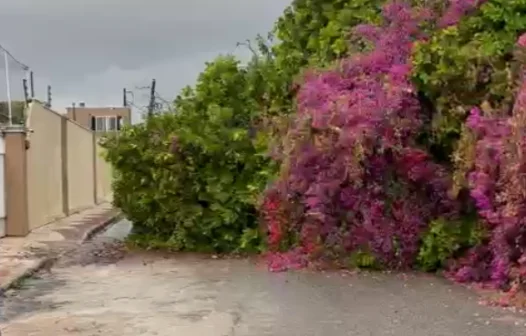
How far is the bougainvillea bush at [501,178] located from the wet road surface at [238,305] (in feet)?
2.49

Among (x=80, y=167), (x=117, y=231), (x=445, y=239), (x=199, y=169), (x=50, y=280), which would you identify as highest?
(x=199, y=169)

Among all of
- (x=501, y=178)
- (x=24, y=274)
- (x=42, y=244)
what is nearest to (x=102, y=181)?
(x=42, y=244)

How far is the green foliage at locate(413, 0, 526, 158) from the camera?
43.8ft

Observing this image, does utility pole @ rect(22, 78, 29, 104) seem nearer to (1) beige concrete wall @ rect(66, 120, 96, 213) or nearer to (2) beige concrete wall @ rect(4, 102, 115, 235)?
(2) beige concrete wall @ rect(4, 102, 115, 235)

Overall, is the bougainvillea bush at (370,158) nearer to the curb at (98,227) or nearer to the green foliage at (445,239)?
the green foliage at (445,239)

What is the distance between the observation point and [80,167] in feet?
106

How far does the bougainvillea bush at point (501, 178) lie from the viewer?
11.2 metres

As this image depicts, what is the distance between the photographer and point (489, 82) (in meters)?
13.3

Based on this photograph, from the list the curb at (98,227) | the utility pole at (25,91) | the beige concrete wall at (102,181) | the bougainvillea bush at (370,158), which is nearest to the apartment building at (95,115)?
the beige concrete wall at (102,181)

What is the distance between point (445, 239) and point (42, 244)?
31.3ft

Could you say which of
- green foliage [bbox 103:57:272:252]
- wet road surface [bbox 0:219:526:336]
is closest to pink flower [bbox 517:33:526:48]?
wet road surface [bbox 0:219:526:336]

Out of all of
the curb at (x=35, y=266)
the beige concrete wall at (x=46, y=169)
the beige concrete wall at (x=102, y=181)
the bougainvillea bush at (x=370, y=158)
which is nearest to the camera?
the curb at (x=35, y=266)

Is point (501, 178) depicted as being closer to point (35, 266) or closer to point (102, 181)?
point (35, 266)

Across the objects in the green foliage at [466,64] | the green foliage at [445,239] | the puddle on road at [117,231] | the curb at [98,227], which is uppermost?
the green foliage at [466,64]
